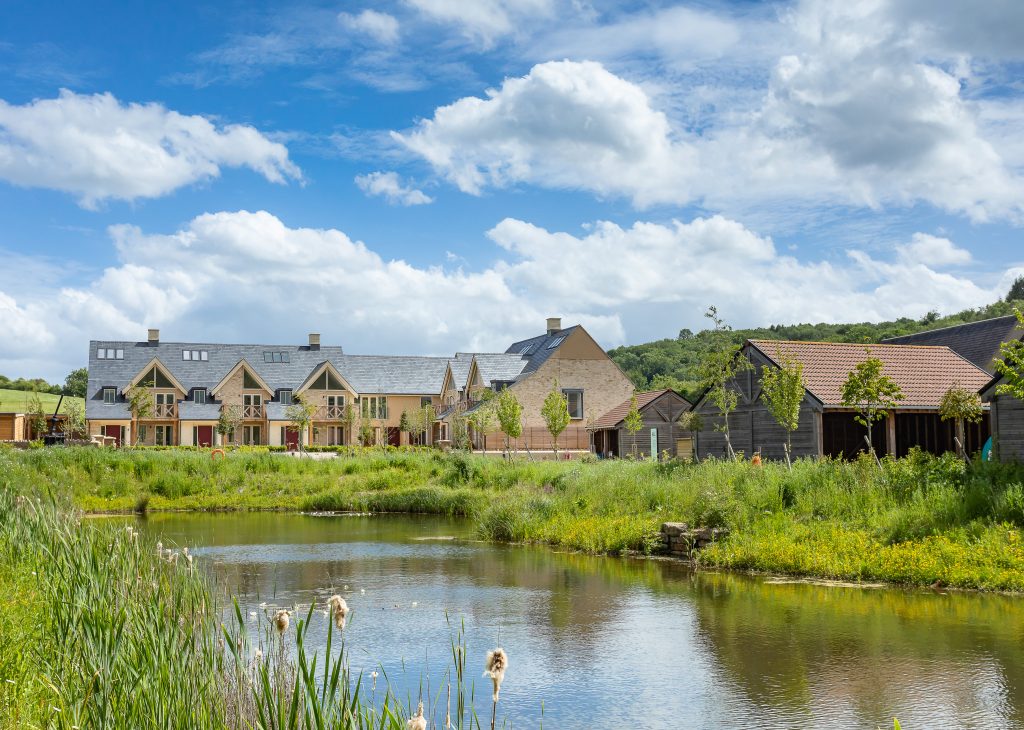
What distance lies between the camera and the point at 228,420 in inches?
2277

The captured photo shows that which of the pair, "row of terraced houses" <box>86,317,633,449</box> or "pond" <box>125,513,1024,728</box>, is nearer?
"pond" <box>125,513,1024,728</box>

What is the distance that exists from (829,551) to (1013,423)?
806 cm

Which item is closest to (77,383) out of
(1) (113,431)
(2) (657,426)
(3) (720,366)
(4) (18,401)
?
(4) (18,401)

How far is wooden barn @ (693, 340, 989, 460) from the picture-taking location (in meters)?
27.3

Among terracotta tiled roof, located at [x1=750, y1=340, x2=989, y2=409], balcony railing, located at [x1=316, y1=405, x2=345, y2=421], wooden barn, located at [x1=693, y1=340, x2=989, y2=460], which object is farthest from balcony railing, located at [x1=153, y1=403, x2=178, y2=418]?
terracotta tiled roof, located at [x1=750, y1=340, x2=989, y2=409]

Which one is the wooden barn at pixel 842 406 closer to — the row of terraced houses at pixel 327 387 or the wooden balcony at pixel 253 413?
the row of terraced houses at pixel 327 387

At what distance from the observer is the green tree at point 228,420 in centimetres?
5756

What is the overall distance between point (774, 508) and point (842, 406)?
9346 mm

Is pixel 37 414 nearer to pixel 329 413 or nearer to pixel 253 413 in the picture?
pixel 253 413

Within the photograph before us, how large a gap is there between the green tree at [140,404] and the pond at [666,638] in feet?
126

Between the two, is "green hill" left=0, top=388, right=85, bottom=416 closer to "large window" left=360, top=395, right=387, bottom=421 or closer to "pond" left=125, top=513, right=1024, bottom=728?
"large window" left=360, top=395, right=387, bottom=421

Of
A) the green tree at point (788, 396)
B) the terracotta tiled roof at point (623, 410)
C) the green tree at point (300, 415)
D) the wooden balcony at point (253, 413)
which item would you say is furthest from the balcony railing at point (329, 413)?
the green tree at point (788, 396)

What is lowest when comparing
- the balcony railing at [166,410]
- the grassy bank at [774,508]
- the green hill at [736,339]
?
the grassy bank at [774,508]

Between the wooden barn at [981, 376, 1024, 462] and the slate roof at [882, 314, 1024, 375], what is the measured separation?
10120mm
